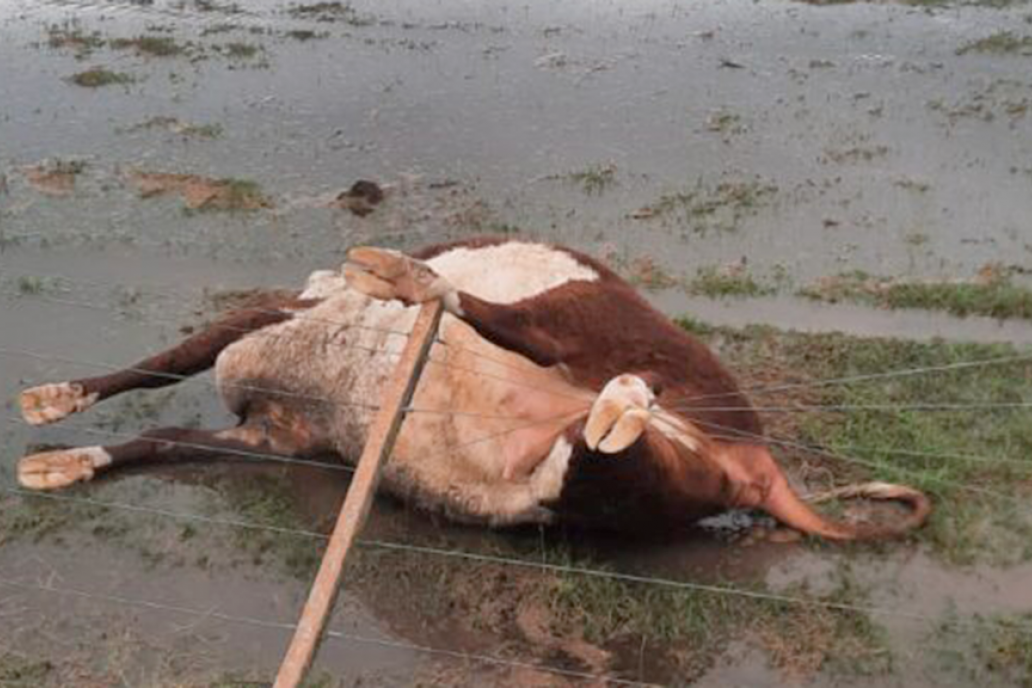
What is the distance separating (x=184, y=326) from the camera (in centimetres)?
768

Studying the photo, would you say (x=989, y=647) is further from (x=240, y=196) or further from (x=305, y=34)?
(x=305, y=34)

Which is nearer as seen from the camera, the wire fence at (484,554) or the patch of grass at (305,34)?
the wire fence at (484,554)

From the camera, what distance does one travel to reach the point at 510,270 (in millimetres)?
5996

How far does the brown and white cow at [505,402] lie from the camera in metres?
4.89

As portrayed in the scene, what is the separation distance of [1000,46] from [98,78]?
11293 millimetres

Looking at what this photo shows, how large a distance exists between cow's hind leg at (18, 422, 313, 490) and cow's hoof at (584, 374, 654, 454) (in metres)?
2.67

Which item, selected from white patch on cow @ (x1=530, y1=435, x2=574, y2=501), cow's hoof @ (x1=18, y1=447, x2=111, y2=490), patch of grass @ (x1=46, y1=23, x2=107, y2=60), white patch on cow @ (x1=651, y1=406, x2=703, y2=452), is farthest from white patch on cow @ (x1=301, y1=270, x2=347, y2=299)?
patch of grass @ (x1=46, y1=23, x2=107, y2=60)

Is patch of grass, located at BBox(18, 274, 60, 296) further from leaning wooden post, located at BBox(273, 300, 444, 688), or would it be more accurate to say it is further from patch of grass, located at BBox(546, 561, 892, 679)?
leaning wooden post, located at BBox(273, 300, 444, 688)

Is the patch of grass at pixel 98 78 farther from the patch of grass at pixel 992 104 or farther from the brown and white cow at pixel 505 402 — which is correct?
the patch of grass at pixel 992 104

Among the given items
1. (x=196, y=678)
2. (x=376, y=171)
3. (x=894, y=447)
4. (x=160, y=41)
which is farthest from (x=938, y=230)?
(x=160, y=41)

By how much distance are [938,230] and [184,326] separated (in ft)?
19.5

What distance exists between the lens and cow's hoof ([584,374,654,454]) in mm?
3896

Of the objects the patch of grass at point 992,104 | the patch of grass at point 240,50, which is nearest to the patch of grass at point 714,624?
the patch of grass at point 992,104

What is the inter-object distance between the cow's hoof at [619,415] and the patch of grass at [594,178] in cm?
639
